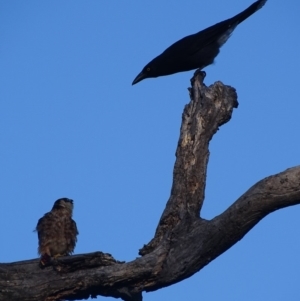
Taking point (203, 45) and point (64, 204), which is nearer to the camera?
point (64, 204)

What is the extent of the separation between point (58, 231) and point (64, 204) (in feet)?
Answer: 1.14

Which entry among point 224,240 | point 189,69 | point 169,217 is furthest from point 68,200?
point 189,69

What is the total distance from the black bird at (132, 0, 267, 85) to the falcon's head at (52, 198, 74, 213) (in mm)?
2655

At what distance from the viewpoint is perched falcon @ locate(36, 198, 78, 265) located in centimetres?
616

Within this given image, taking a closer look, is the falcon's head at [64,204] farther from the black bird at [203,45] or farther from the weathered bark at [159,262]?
the black bird at [203,45]

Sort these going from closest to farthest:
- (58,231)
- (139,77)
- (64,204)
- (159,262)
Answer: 1. (159,262)
2. (58,231)
3. (64,204)
4. (139,77)

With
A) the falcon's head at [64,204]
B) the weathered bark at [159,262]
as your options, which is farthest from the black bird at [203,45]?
the weathered bark at [159,262]

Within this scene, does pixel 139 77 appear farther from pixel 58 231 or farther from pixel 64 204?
pixel 58 231

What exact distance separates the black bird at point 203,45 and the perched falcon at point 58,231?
2750 millimetres

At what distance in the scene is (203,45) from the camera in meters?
8.54

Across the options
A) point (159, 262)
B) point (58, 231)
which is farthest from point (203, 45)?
point (159, 262)

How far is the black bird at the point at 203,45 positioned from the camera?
27.4ft

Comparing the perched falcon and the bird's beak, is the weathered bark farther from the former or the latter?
the bird's beak

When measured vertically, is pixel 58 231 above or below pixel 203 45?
below
